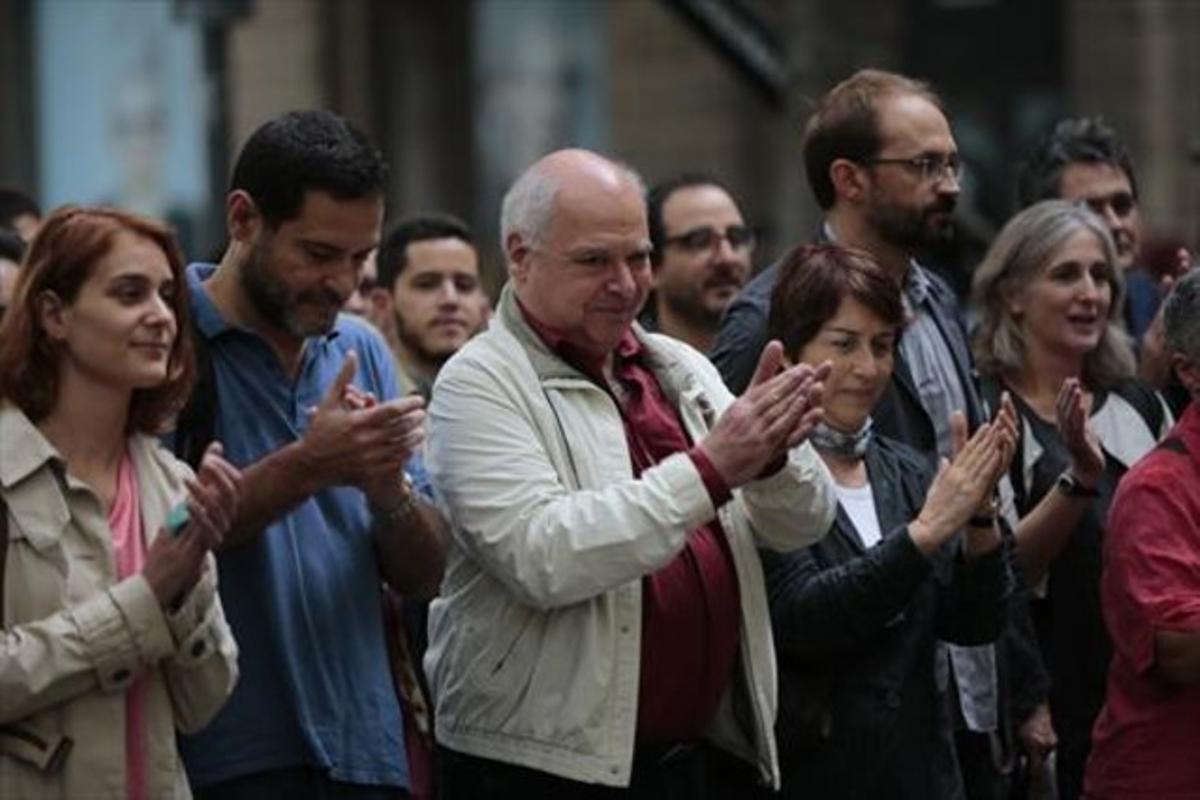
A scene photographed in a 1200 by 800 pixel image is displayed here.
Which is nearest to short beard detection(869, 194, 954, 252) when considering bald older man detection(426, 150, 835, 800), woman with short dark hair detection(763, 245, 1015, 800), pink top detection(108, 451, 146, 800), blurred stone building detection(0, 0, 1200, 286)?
woman with short dark hair detection(763, 245, 1015, 800)

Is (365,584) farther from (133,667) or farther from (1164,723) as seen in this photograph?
(1164,723)

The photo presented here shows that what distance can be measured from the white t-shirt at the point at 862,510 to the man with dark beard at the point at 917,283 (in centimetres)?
45

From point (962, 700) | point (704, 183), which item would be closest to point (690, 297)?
point (704, 183)

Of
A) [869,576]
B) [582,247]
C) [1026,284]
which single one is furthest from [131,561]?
[1026,284]

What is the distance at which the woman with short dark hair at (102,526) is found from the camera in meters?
5.26

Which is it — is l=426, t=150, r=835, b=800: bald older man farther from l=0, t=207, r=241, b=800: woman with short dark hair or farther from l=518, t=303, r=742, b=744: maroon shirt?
l=0, t=207, r=241, b=800: woman with short dark hair

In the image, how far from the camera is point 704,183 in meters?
9.70

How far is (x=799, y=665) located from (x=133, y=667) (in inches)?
72.5

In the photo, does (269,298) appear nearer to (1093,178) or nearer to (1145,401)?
(1145,401)

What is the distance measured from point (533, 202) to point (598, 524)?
Answer: 77 cm

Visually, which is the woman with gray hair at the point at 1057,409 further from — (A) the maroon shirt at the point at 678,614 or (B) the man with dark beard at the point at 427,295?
(B) the man with dark beard at the point at 427,295

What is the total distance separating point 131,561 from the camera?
543 centimetres

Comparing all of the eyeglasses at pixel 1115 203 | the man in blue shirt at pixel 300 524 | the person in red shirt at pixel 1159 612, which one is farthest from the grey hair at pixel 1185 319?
the eyeglasses at pixel 1115 203

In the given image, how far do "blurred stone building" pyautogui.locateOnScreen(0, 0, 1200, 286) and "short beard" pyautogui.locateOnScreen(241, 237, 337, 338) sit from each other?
481 inches
